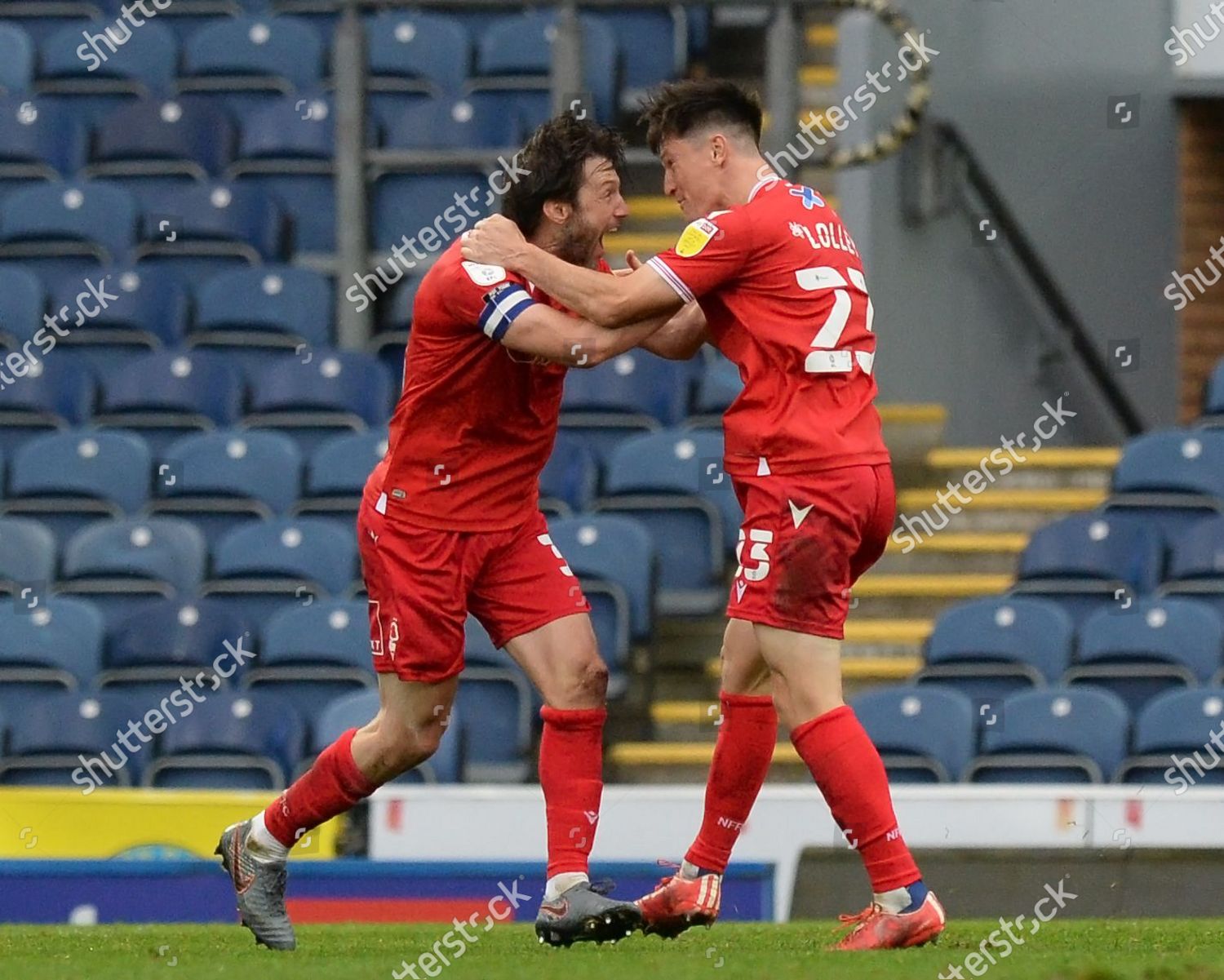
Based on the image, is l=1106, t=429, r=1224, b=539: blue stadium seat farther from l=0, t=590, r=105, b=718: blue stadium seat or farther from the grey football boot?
the grey football boot

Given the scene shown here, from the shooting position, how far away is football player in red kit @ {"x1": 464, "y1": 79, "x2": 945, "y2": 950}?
543cm

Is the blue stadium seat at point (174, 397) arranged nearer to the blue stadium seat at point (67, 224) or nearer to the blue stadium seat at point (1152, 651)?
the blue stadium seat at point (67, 224)

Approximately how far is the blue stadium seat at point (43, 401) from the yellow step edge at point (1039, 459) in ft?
13.4

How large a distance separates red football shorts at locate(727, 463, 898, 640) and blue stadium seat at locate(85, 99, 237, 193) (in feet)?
24.1

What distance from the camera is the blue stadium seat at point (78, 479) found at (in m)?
10.7

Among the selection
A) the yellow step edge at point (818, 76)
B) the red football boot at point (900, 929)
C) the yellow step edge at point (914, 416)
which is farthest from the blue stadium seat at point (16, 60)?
the red football boot at point (900, 929)

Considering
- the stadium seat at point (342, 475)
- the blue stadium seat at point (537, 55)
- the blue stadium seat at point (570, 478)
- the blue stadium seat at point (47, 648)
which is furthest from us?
the blue stadium seat at point (537, 55)

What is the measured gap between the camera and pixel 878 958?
5133 millimetres

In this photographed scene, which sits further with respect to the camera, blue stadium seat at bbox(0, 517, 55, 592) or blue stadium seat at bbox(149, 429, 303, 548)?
blue stadium seat at bbox(149, 429, 303, 548)

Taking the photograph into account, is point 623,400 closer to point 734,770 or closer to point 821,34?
point 821,34

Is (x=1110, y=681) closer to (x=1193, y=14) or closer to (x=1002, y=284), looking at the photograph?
(x=1002, y=284)

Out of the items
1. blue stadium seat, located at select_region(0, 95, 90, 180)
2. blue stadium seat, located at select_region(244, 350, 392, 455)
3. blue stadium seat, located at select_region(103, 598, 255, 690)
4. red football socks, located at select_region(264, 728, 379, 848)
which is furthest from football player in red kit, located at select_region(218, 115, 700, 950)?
blue stadium seat, located at select_region(0, 95, 90, 180)

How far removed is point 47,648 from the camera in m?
9.90

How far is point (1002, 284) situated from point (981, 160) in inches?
28.7
